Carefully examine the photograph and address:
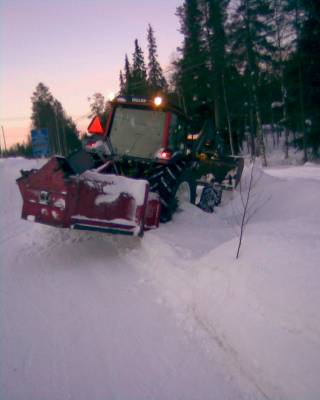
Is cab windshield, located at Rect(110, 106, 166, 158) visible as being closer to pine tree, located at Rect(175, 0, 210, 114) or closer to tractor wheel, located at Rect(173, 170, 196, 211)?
tractor wheel, located at Rect(173, 170, 196, 211)

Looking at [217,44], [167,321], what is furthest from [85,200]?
[217,44]

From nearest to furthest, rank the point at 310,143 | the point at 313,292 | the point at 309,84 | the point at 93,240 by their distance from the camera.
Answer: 1. the point at 313,292
2. the point at 93,240
3. the point at 309,84
4. the point at 310,143

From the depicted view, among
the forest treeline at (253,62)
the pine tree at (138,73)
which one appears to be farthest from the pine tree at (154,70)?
the forest treeline at (253,62)

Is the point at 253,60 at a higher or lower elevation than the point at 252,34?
lower

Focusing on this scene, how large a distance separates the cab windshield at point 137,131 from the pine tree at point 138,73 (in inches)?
1208

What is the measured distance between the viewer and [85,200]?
204 inches

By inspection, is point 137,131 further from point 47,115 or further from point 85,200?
point 47,115

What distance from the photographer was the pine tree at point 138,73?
36.9m

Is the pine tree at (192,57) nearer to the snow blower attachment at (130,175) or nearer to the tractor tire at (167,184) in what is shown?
the snow blower attachment at (130,175)

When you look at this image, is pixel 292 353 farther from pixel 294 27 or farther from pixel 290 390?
pixel 294 27

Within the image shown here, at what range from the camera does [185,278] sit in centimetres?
429

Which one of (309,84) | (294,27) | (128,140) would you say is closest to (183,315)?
(128,140)

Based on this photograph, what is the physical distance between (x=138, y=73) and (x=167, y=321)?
130 feet

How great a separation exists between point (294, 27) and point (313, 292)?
78.2 ft
